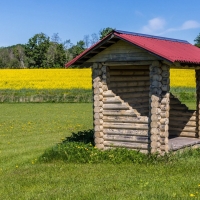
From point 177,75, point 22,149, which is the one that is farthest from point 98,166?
point 177,75

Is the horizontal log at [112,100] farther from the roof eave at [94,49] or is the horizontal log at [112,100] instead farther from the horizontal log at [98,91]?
the roof eave at [94,49]

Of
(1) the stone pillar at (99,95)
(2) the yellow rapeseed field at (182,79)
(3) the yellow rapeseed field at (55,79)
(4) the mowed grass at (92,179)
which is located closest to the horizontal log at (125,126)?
(1) the stone pillar at (99,95)

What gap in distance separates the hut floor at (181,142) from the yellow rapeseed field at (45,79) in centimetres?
2806

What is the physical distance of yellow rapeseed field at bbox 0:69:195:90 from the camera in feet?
141

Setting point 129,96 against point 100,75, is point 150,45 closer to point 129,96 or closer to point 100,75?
point 100,75

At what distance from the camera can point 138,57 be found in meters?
10.8

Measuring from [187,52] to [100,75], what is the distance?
2746mm

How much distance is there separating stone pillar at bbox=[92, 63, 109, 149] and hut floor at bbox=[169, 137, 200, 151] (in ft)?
6.49

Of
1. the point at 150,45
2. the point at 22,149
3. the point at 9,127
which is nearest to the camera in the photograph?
the point at 150,45

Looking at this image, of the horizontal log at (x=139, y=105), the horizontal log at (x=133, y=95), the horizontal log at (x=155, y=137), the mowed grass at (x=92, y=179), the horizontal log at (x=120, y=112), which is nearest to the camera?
the mowed grass at (x=92, y=179)

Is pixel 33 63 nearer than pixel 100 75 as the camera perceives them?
No

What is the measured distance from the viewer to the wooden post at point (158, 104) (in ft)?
34.7

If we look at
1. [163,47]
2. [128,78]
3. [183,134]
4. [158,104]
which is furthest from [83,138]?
[163,47]

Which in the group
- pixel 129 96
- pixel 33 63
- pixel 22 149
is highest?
pixel 33 63
